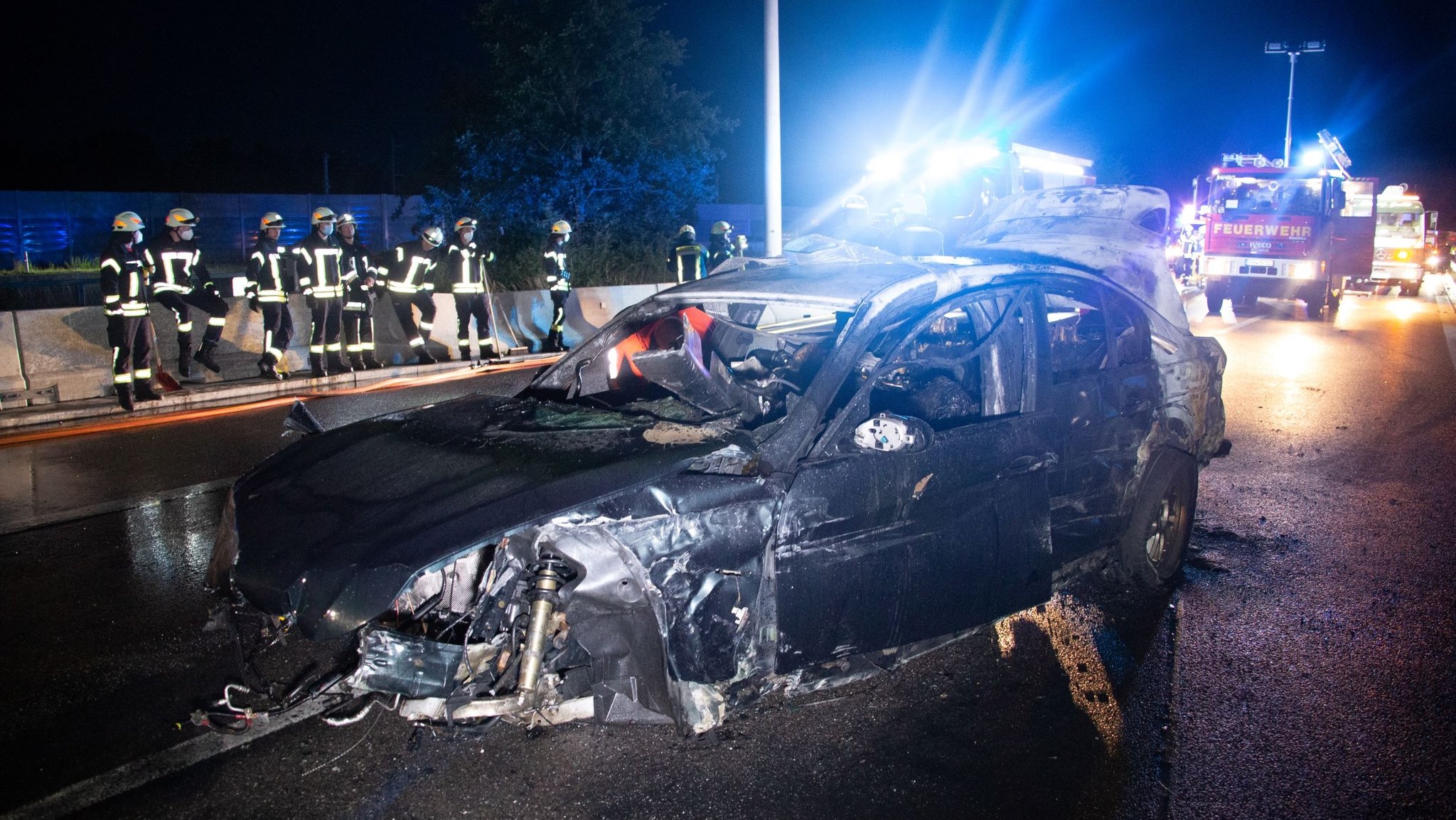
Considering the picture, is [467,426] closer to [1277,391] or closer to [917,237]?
[917,237]

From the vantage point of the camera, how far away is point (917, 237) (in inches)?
435

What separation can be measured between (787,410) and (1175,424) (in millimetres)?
2385

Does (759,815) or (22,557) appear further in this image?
(22,557)

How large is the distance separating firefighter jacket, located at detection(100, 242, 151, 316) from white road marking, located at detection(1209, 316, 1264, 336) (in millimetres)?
15019

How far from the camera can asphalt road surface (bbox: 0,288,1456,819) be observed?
294cm

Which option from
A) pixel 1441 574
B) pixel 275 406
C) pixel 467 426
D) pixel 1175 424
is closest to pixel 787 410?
pixel 467 426

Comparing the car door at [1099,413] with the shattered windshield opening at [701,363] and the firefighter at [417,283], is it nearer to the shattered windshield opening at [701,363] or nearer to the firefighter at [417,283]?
the shattered windshield opening at [701,363]

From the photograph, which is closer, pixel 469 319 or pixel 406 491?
pixel 406 491

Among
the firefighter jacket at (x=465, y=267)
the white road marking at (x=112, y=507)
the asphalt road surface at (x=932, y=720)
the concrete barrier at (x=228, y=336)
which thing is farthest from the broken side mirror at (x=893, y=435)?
the firefighter jacket at (x=465, y=267)

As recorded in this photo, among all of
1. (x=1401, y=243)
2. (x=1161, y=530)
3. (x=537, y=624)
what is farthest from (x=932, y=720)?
(x=1401, y=243)

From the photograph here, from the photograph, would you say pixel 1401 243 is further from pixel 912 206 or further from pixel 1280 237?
pixel 912 206

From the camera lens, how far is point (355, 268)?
37.7 ft

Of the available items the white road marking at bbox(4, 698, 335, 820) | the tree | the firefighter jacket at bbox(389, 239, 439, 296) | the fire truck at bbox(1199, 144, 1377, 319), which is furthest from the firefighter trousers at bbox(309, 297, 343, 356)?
the fire truck at bbox(1199, 144, 1377, 319)

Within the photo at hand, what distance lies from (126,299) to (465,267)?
4.04 metres
